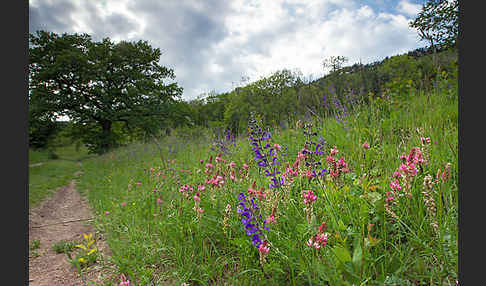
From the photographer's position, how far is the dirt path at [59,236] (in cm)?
241

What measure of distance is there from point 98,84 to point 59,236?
21368 millimetres

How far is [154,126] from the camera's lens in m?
21.6

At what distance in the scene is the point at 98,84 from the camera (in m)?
20.8

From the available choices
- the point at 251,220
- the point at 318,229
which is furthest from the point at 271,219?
the point at 318,229

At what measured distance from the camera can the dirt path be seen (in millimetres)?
2412

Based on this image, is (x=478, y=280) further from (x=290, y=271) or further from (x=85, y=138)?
(x=85, y=138)

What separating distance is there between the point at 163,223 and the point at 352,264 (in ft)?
7.30

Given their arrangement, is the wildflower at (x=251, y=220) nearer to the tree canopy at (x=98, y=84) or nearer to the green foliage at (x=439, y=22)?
the green foliage at (x=439, y=22)

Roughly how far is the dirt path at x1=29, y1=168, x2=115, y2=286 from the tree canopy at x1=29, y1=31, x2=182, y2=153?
15.2m

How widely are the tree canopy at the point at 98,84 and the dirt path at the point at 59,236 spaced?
15.2 metres

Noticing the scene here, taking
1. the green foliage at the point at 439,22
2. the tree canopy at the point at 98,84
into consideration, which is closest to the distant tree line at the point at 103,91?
the tree canopy at the point at 98,84

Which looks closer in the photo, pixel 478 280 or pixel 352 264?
pixel 478 280

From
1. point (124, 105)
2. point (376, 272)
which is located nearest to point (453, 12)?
point (376, 272)

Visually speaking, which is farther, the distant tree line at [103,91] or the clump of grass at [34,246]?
the distant tree line at [103,91]
